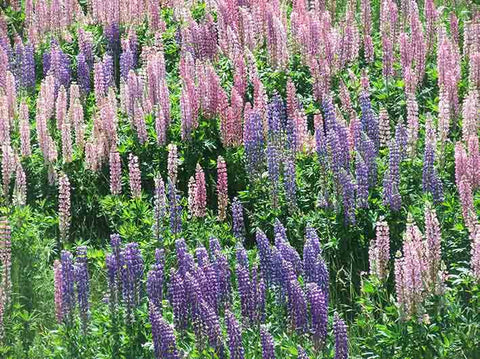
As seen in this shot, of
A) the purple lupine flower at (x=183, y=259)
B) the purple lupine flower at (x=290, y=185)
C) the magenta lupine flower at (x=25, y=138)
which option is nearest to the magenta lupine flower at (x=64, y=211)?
the magenta lupine flower at (x=25, y=138)

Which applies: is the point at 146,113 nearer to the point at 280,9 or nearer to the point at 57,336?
the point at 280,9

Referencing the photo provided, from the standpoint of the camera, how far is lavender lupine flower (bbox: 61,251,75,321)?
610 cm

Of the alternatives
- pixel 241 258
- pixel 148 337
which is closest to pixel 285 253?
pixel 241 258

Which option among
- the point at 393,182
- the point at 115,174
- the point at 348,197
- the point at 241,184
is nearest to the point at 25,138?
the point at 115,174

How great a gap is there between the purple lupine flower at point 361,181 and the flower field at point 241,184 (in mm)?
20

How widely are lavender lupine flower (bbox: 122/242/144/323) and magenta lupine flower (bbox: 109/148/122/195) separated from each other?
1.52 meters

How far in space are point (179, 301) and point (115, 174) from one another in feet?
6.92

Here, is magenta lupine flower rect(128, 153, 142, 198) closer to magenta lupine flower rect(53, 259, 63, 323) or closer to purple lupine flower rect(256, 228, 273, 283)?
magenta lupine flower rect(53, 259, 63, 323)

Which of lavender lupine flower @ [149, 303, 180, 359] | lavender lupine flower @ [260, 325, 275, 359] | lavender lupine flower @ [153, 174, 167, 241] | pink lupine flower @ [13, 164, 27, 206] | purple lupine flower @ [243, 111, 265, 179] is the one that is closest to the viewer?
lavender lupine flower @ [260, 325, 275, 359]

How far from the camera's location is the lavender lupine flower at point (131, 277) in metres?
6.11

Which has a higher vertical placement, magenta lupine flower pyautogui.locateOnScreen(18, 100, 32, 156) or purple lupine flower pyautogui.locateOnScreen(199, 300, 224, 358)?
magenta lupine flower pyautogui.locateOnScreen(18, 100, 32, 156)

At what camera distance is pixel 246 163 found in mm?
7777

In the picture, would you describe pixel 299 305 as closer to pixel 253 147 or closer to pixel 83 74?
pixel 253 147

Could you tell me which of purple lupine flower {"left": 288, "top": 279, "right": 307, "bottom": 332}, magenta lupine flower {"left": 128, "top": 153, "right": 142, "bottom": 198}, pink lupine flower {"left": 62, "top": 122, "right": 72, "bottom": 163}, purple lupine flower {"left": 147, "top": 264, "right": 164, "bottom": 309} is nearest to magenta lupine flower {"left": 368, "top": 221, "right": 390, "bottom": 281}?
purple lupine flower {"left": 288, "top": 279, "right": 307, "bottom": 332}
